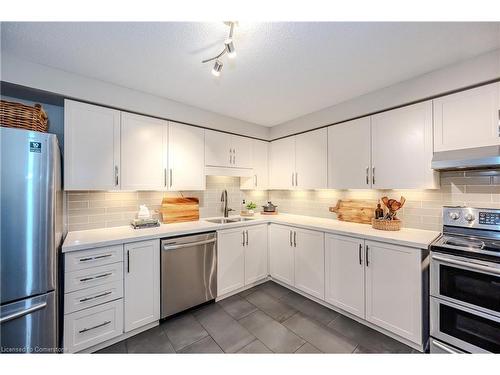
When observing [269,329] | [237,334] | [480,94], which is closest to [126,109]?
[237,334]

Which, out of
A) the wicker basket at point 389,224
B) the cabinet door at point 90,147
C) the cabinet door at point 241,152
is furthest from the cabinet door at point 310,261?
the cabinet door at point 90,147

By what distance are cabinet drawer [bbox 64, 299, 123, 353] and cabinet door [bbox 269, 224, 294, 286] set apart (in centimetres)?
190

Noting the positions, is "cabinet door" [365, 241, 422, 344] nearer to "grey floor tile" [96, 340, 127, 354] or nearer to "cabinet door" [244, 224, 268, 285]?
"cabinet door" [244, 224, 268, 285]

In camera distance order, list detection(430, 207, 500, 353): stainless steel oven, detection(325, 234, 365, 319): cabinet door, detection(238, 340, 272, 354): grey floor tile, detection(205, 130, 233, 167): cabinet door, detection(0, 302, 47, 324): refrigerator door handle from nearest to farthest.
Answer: detection(0, 302, 47, 324): refrigerator door handle
detection(430, 207, 500, 353): stainless steel oven
detection(238, 340, 272, 354): grey floor tile
detection(325, 234, 365, 319): cabinet door
detection(205, 130, 233, 167): cabinet door

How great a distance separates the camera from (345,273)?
2.17 meters

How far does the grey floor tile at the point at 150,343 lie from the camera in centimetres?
171

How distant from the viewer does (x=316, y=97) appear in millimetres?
2342

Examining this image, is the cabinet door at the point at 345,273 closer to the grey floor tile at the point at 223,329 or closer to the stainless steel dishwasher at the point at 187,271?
the grey floor tile at the point at 223,329

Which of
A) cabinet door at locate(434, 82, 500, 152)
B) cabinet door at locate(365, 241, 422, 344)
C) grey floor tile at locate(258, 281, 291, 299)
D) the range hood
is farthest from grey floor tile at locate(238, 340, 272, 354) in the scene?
cabinet door at locate(434, 82, 500, 152)

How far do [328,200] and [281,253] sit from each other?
104 centimetres

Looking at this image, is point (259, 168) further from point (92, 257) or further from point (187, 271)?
point (92, 257)

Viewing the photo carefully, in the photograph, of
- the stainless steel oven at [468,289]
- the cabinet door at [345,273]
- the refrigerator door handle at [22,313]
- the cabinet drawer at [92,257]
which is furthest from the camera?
Answer: the cabinet door at [345,273]

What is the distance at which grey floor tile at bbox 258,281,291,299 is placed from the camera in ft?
8.74

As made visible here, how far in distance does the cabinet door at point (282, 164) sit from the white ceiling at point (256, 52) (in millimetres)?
1084
